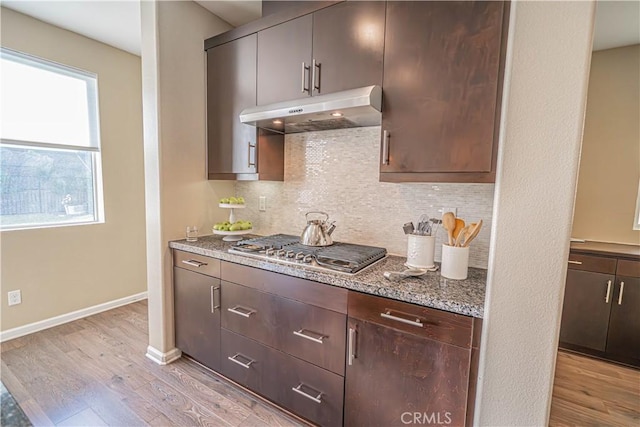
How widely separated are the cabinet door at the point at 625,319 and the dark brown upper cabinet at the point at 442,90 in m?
1.94

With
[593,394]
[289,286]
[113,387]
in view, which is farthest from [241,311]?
[593,394]

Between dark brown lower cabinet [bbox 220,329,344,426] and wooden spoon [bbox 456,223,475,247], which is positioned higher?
wooden spoon [bbox 456,223,475,247]

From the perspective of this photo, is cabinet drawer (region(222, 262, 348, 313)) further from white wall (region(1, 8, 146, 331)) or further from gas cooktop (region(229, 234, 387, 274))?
white wall (region(1, 8, 146, 331))

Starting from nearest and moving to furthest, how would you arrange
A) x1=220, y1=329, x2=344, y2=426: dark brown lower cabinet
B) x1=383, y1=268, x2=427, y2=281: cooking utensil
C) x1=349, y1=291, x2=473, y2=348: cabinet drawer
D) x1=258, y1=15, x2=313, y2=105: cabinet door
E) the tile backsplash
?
1. x1=349, y1=291, x2=473, y2=348: cabinet drawer
2. x1=383, y1=268, x2=427, y2=281: cooking utensil
3. x1=220, y1=329, x2=344, y2=426: dark brown lower cabinet
4. the tile backsplash
5. x1=258, y1=15, x2=313, y2=105: cabinet door

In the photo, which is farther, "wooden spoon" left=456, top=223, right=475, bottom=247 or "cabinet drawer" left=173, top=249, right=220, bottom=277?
"cabinet drawer" left=173, top=249, right=220, bottom=277

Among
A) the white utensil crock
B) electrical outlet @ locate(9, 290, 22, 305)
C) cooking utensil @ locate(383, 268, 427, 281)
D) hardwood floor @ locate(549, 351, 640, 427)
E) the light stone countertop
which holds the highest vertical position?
the white utensil crock

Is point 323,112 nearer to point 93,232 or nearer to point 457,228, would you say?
point 457,228

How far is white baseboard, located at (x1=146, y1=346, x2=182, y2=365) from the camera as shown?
84.5 inches

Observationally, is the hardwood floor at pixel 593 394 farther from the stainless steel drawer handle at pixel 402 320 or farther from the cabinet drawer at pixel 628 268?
the stainless steel drawer handle at pixel 402 320

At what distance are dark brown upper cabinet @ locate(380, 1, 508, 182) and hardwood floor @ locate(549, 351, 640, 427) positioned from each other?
1671mm

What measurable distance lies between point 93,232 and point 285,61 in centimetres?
256

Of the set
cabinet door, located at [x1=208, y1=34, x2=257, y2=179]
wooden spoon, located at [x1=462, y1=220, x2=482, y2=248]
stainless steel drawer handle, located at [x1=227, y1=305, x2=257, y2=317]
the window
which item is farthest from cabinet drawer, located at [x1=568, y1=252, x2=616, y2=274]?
the window

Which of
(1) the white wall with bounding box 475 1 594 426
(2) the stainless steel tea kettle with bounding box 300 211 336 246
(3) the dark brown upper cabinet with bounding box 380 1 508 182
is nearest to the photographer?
(1) the white wall with bounding box 475 1 594 426

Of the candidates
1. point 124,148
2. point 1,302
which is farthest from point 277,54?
point 1,302
